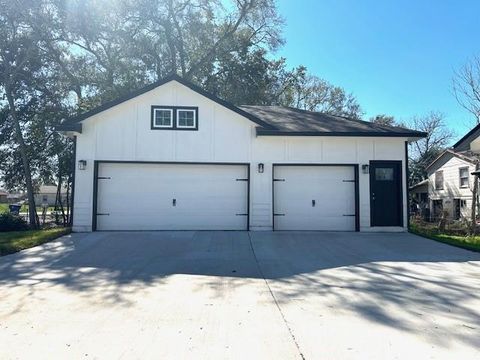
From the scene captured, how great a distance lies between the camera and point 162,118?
12.3m

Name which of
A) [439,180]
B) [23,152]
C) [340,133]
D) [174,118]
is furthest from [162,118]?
[439,180]

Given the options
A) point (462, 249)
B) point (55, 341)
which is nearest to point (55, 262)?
point (55, 341)

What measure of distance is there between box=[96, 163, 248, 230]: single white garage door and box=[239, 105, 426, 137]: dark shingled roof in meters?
1.86

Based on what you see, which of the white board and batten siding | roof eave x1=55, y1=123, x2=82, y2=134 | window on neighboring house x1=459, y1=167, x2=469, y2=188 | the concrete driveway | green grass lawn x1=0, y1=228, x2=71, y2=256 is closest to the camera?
the concrete driveway

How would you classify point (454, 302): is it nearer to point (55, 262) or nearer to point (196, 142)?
point (55, 262)

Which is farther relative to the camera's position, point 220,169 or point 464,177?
point 464,177

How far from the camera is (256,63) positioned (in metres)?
24.4

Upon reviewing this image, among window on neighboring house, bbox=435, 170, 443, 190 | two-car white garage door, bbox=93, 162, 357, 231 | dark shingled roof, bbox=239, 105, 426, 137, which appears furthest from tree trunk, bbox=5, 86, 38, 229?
window on neighboring house, bbox=435, 170, 443, 190

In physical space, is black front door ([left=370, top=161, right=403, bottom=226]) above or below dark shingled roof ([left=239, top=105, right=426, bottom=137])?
below

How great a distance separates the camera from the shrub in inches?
566

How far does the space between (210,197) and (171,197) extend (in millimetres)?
1201

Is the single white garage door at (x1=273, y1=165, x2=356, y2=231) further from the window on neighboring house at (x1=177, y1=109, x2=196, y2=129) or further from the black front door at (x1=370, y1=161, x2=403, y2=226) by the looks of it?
the window on neighboring house at (x1=177, y1=109, x2=196, y2=129)

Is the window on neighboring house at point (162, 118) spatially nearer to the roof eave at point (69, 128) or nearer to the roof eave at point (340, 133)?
the roof eave at point (69, 128)

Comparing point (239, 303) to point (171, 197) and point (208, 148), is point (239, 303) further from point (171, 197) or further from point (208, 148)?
point (208, 148)
